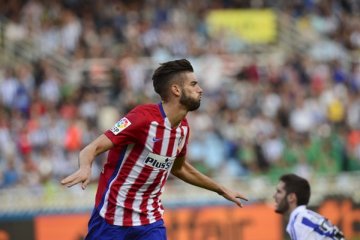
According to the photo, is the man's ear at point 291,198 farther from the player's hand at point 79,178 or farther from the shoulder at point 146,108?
Answer: the player's hand at point 79,178

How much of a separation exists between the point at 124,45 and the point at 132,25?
2.17ft

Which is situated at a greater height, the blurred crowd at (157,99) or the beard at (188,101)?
the beard at (188,101)

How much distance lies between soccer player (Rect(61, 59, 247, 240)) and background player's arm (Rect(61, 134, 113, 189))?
0.19m

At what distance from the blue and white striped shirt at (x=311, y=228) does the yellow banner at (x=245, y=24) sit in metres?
11.5

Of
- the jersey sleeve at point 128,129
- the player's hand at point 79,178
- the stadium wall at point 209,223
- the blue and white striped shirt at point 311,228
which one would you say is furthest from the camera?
the stadium wall at point 209,223

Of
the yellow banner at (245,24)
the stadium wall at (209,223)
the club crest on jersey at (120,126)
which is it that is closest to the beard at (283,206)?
the club crest on jersey at (120,126)

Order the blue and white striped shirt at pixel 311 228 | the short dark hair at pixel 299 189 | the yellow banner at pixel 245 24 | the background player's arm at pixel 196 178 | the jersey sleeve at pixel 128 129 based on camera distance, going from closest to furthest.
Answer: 1. the jersey sleeve at pixel 128 129
2. the background player's arm at pixel 196 178
3. the blue and white striped shirt at pixel 311 228
4. the short dark hair at pixel 299 189
5. the yellow banner at pixel 245 24

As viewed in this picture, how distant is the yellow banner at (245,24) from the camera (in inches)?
771

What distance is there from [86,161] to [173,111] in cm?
103

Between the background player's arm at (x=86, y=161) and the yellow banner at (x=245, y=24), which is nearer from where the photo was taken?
the background player's arm at (x=86, y=161)

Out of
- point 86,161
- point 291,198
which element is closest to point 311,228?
point 291,198

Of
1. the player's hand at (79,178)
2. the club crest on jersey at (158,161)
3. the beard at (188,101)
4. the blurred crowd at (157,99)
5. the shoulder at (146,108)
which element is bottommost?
the blurred crowd at (157,99)

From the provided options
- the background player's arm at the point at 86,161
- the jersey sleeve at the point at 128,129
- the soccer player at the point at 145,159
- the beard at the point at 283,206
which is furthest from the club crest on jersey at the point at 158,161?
the beard at the point at 283,206

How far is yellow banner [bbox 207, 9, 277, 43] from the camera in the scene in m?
19.6
